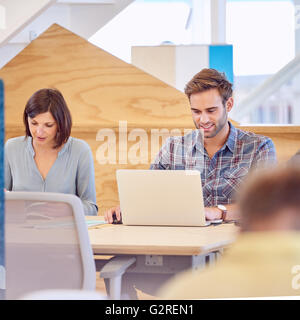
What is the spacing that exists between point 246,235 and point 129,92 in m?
2.22

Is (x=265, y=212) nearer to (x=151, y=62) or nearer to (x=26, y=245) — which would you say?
(x=26, y=245)

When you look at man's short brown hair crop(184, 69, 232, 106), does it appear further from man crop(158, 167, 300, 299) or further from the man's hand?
man crop(158, 167, 300, 299)

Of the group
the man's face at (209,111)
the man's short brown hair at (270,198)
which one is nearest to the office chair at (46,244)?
the man's short brown hair at (270,198)

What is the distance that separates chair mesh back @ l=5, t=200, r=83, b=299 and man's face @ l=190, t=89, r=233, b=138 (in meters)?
0.98

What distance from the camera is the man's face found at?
2.05m

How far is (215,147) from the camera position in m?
2.00

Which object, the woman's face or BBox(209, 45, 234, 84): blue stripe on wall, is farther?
BBox(209, 45, 234, 84): blue stripe on wall

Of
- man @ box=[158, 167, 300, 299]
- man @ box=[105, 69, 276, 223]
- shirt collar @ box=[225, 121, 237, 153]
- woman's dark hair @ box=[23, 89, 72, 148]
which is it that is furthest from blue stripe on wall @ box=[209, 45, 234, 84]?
man @ box=[158, 167, 300, 299]

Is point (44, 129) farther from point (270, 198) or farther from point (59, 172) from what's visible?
point (270, 198)

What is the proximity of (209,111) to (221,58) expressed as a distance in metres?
0.74

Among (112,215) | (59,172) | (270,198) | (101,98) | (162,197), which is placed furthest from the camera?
(101,98)

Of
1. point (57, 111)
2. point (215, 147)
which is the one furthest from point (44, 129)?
point (215, 147)

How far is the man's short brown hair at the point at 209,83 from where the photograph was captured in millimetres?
2053
